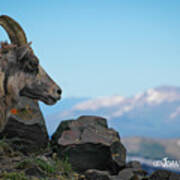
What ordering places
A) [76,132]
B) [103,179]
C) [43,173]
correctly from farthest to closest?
[76,132] → [103,179] → [43,173]

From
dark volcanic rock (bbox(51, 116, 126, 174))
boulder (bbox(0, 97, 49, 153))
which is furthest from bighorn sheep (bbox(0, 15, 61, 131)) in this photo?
boulder (bbox(0, 97, 49, 153))

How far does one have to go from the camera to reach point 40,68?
33.4 ft

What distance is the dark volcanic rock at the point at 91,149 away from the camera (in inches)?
547

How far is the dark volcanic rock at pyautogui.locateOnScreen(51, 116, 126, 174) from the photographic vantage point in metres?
13.9

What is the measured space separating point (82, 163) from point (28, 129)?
9.23 feet

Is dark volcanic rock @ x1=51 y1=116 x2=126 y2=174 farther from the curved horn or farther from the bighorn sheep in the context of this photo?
the curved horn

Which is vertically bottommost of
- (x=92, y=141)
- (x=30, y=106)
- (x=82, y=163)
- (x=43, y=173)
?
(x=43, y=173)

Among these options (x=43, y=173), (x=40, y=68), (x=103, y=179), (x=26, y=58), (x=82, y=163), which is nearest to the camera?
(x=26, y=58)

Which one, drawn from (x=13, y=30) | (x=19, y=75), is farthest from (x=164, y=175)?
(x=13, y=30)

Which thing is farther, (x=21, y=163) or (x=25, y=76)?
(x=21, y=163)

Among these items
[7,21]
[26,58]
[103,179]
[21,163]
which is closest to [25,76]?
[26,58]

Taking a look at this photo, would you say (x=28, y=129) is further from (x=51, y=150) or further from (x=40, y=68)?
(x=40, y=68)

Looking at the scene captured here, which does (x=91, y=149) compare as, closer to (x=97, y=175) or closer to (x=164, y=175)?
(x=97, y=175)

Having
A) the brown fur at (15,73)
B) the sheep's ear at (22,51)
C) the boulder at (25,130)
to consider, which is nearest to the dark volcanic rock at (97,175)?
the boulder at (25,130)
